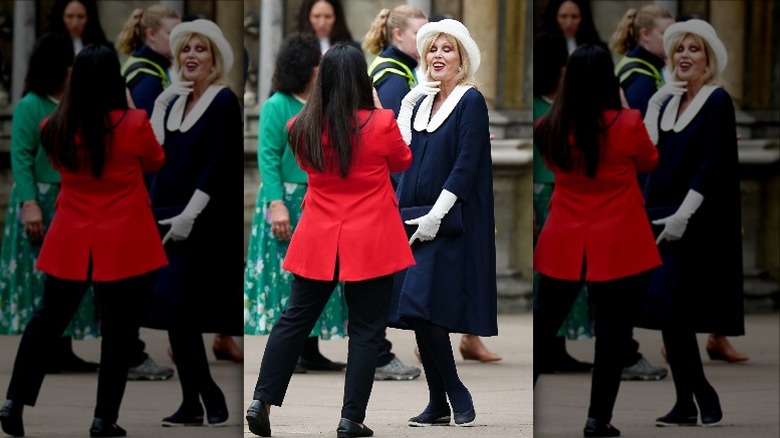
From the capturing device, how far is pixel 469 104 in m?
5.40

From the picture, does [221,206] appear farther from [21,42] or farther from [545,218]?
[545,218]

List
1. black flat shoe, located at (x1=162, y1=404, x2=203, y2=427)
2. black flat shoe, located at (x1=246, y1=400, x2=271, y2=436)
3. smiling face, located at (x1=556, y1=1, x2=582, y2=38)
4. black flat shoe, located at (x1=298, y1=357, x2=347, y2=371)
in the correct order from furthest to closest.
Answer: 1. black flat shoe, located at (x1=298, y1=357, x2=347, y2=371)
2. black flat shoe, located at (x1=246, y1=400, x2=271, y2=436)
3. black flat shoe, located at (x1=162, y1=404, x2=203, y2=427)
4. smiling face, located at (x1=556, y1=1, x2=582, y2=38)

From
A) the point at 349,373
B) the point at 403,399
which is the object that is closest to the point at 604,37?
the point at 349,373

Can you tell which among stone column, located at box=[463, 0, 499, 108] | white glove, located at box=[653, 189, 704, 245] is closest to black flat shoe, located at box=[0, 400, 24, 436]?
white glove, located at box=[653, 189, 704, 245]

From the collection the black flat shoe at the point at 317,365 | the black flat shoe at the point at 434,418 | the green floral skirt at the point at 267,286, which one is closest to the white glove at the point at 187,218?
the black flat shoe at the point at 434,418

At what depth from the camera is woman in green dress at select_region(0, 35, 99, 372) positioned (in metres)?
4.37

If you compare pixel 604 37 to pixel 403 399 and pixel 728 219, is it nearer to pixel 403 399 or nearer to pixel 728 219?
pixel 728 219

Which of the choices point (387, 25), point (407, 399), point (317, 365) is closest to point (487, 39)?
point (387, 25)

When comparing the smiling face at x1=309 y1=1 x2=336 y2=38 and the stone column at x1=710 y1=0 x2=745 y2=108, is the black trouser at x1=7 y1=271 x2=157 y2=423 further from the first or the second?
the smiling face at x1=309 y1=1 x2=336 y2=38

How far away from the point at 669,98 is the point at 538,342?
2.16 ft

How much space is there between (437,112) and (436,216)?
12.0 inches

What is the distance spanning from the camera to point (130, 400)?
170 inches

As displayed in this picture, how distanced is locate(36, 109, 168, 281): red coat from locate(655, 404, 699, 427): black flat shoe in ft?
3.78

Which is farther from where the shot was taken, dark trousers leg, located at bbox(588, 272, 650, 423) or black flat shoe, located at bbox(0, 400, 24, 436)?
black flat shoe, located at bbox(0, 400, 24, 436)
